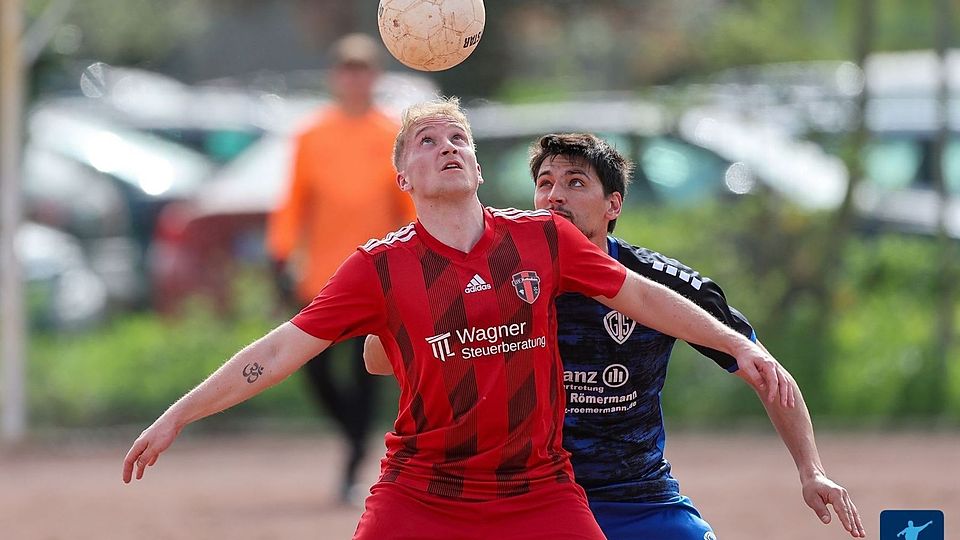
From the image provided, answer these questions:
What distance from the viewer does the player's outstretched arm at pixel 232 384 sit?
4328mm

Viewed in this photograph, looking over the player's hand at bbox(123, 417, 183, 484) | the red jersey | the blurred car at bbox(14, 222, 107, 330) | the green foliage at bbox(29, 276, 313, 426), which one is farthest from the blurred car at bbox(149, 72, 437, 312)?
the player's hand at bbox(123, 417, 183, 484)

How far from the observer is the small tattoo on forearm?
441 cm

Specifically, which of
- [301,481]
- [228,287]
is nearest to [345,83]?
[301,481]

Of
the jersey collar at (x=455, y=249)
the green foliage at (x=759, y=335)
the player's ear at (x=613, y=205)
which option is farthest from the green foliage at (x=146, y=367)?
the jersey collar at (x=455, y=249)

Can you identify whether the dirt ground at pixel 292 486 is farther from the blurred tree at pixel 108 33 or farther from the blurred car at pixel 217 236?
the blurred tree at pixel 108 33

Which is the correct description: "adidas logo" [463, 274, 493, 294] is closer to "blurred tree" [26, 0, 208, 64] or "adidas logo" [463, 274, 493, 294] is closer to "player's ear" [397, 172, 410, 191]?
"player's ear" [397, 172, 410, 191]

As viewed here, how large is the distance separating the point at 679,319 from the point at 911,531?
856mm

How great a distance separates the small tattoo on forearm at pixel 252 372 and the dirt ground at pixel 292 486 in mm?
3605

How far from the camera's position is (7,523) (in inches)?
337

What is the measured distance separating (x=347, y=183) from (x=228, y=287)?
311cm

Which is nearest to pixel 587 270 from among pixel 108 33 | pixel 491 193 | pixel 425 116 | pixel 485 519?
pixel 425 116

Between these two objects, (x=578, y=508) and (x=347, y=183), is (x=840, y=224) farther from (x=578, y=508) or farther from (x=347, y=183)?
(x=578, y=508)

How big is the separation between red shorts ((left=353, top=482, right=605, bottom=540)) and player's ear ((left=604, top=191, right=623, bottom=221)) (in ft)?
3.30

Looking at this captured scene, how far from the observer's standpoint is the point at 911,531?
13.9ft
